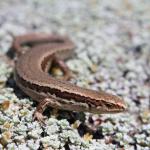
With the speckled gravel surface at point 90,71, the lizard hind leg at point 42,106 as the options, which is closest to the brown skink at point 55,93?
the lizard hind leg at point 42,106

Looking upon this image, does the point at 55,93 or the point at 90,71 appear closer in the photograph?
the point at 55,93

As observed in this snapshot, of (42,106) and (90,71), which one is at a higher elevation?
(42,106)

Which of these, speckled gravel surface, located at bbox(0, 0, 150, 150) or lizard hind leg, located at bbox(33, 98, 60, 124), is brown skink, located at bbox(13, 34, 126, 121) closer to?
lizard hind leg, located at bbox(33, 98, 60, 124)

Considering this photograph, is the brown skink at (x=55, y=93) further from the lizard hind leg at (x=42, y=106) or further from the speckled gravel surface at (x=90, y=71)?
the speckled gravel surface at (x=90, y=71)

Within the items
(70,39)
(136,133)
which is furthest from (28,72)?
(70,39)

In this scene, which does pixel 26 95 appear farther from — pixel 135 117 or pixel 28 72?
pixel 135 117

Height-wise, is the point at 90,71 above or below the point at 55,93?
below

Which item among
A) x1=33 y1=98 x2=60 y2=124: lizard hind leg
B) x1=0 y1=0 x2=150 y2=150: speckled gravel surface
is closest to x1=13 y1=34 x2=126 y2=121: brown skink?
x1=33 y1=98 x2=60 y2=124: lizard hind leg

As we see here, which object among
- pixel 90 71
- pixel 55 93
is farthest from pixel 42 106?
pixel 90 71

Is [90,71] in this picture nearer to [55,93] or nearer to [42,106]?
[55,93]
